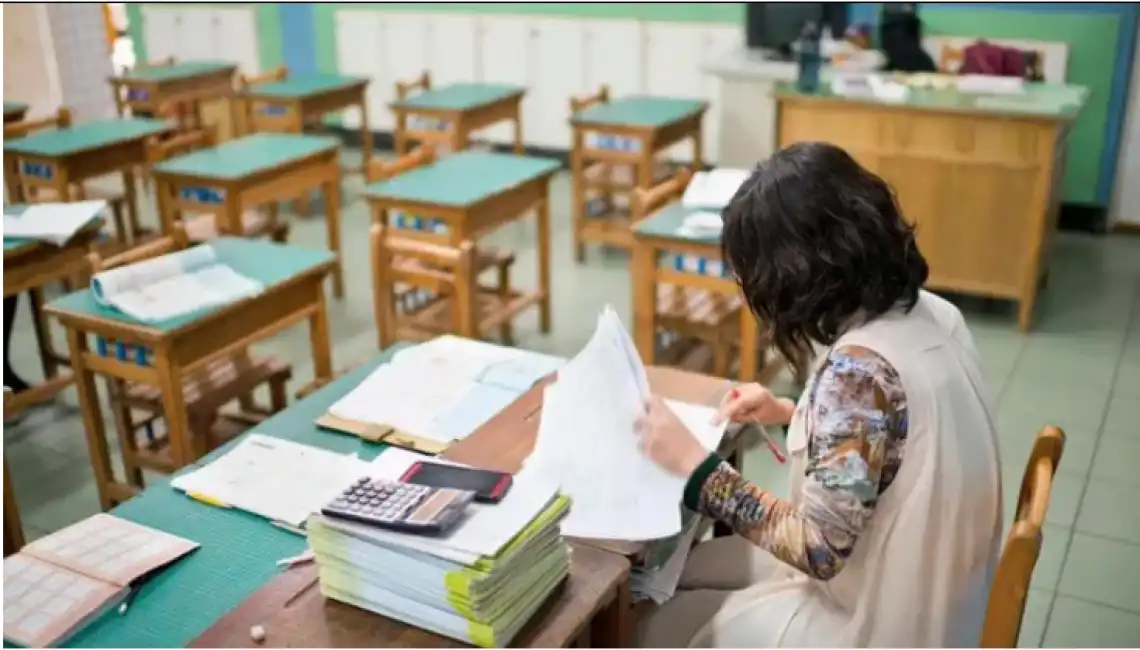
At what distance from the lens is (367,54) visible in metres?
7.18

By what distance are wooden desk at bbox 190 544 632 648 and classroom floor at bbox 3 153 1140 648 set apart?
1.43 meters

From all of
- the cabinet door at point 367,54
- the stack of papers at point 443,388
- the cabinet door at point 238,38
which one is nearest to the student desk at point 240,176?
the stack of papers at point 443,388

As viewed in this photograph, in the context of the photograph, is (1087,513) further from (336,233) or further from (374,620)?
(336,233)

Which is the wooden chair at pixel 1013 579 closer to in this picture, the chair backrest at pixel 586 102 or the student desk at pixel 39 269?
the student desk at pixel 39 269

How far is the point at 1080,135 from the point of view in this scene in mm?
5199

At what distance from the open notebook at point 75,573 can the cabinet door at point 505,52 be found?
17.7 ft

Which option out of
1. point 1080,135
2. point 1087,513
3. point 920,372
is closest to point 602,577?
point 920,372

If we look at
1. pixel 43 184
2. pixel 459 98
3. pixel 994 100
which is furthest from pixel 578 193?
pixel 43 184

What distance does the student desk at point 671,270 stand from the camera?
299 centimetres

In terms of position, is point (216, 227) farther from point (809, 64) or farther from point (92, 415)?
point (809, 64)

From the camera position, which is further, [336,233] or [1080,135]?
[1080,135]

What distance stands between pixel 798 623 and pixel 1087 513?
1726 mm

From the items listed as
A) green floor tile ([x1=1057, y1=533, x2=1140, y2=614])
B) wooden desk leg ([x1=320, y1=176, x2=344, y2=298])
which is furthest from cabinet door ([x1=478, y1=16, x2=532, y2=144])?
green floor tile ([x1=1057, y1=533, x2=1140, y2=614])

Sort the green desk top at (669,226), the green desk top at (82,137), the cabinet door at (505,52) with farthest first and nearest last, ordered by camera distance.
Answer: the cabinet door at (505,52) < the green desk top at (82,137) < the green desk top at (669,226)
